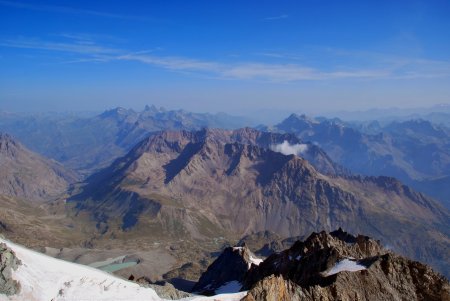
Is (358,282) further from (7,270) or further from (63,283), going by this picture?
(7,270)

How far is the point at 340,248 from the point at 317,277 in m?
34.6

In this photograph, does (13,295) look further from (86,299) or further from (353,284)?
(353,284)

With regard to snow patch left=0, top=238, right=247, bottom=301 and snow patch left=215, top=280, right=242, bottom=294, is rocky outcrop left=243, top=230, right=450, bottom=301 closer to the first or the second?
snow patch left=0, top=238, right=247, bottom=301

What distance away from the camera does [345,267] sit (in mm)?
89375

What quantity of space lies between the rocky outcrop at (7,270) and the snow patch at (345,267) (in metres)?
57.1

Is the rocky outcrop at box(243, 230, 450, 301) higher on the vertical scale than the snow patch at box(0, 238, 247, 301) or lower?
lower

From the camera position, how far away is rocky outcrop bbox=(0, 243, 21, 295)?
158 ft

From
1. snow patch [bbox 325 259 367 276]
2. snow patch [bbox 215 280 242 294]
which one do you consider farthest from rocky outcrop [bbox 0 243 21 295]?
snow patch [bbox 215 280 242 294]

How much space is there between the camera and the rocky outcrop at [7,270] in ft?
158

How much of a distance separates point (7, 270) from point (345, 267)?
64404 mm

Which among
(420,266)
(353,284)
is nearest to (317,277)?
(353,284)

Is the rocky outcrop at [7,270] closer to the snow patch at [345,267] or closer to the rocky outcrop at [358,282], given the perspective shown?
the rocky outcrop at [358,282]

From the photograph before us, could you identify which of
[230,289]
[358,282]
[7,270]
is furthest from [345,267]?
[7,270]

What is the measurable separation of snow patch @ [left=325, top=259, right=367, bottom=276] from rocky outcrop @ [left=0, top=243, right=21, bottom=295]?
57.1m
